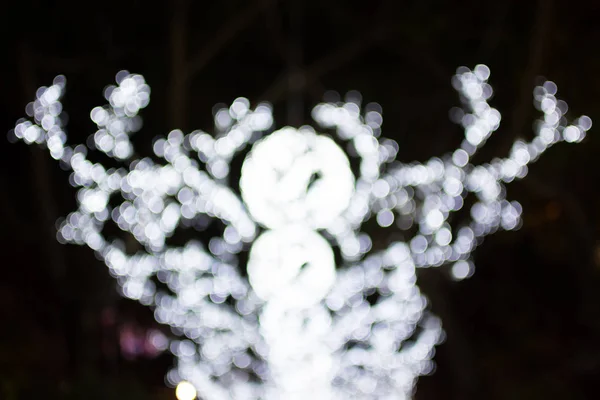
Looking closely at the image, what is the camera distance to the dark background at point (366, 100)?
7.84 m

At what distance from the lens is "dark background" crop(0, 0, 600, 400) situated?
25.7 feet

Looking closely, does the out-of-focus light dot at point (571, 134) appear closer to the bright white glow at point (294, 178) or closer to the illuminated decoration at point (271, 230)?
the illuminated decoration at point (271, 230)

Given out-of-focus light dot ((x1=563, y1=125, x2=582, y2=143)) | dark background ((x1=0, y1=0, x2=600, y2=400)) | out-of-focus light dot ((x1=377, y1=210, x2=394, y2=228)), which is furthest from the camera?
dark background ((x1=0, y1=0, x2=600, y2=400))

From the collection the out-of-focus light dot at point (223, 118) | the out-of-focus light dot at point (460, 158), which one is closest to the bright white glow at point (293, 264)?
the out-of-focus light dot at point (223, 118)

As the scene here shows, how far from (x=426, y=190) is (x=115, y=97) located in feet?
7.28

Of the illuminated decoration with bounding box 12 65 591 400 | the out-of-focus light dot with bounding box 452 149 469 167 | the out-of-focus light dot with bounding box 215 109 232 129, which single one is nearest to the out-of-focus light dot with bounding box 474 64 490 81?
the illuminated decoration with bounding box 12 65 591 400

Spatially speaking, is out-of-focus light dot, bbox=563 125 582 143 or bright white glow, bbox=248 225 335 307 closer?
bright white glow, bbox=248 225 335 307

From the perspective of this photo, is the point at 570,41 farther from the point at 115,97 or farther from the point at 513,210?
the point at 115,97

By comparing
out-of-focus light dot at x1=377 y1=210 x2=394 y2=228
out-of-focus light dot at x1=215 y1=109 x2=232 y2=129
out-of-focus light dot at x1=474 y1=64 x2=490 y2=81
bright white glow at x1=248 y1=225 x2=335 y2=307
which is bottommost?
bright white glow at x1=248 y1=225 x2=335 y2=307

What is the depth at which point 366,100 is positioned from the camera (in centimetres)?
875

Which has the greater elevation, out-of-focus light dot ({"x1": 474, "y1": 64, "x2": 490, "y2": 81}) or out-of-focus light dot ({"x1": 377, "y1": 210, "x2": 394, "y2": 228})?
out-of-focus light dot ({"x1": 474, "y1": 64, "x2": 490, "y2": 81})

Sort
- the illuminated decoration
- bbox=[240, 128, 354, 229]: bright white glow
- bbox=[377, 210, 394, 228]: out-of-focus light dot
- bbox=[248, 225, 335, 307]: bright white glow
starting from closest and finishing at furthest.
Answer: bbox=[240, 128, 354, 229]: bright white glow → bbox=[248, 225, 335, 307]: bright white glow → the illuminated decoration → bbox=[377, 210, 394, 228]: out-of-focus light dot

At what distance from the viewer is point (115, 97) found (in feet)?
21.7

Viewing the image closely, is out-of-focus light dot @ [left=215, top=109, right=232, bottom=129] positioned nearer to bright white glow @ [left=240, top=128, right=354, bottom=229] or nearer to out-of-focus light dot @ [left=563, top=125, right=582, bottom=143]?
bright white glow @ [left=240, top=128, right=354, bottom=229]
